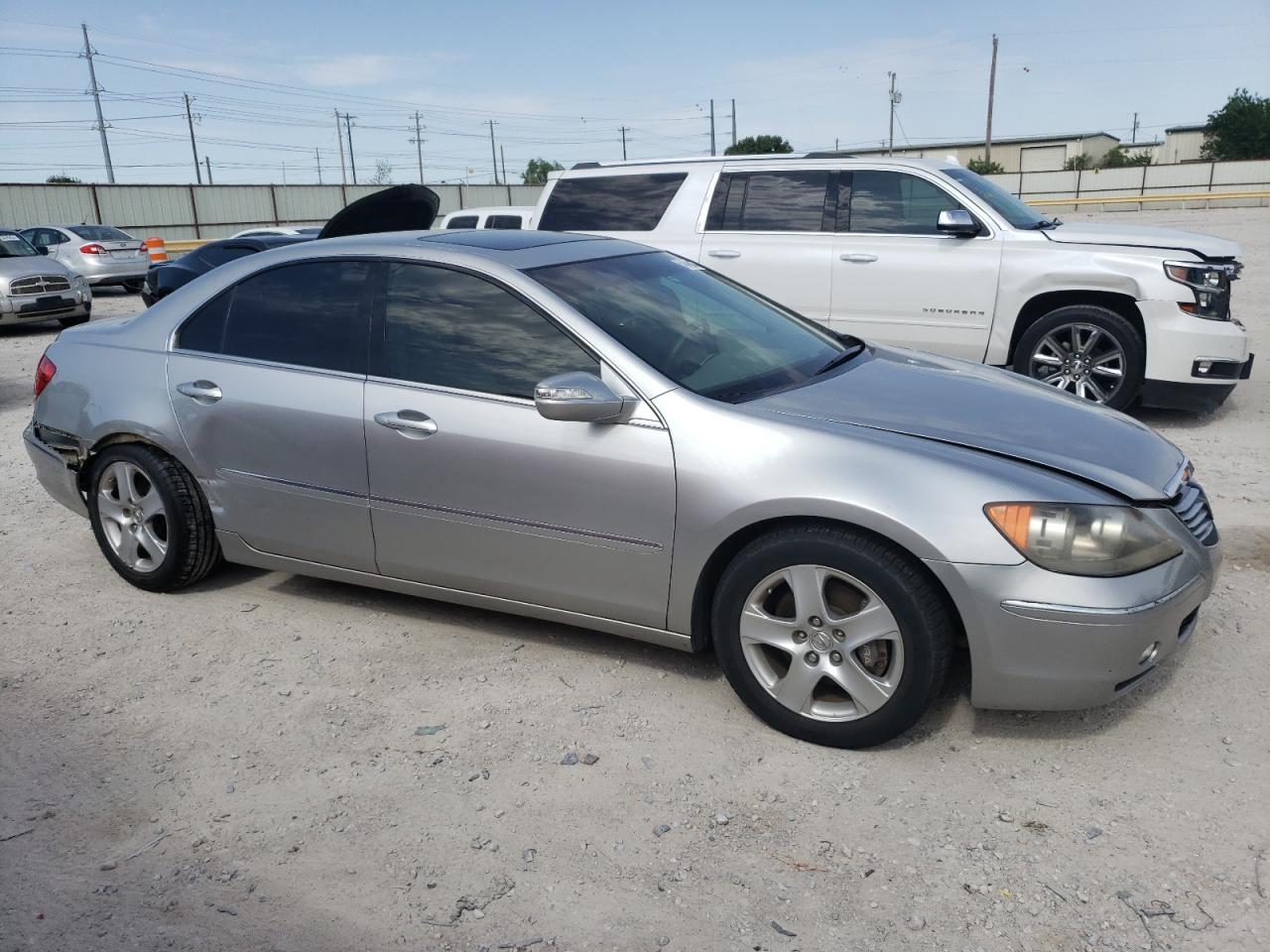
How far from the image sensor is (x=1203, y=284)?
22.4 ft

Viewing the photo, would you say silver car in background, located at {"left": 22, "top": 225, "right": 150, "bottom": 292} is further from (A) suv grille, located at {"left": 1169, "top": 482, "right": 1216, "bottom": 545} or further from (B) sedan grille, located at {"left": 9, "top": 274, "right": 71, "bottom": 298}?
(A) suv grille, located at {"left": 1169, "top": 482, "right": 1216, "bottom": 545}

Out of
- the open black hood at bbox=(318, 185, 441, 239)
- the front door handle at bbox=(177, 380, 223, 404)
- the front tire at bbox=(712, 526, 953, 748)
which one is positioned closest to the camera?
the front tire at bbox=(712, 526, 953, 748)

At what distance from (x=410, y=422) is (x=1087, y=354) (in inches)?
206

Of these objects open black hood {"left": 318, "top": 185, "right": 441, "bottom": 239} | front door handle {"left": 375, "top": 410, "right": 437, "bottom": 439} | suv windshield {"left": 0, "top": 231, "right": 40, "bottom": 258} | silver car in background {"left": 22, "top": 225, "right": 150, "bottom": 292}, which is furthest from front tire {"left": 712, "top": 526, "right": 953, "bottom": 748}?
silver car in background {"left": 22, "top": 225, "right": 150, "bottom": 292}

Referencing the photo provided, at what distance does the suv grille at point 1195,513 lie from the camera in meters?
3.27

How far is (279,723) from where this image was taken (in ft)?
11.9

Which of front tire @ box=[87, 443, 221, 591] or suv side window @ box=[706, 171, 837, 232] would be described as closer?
front tire @ box=[87, 443, 221, 591]

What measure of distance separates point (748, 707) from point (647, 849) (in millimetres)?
738

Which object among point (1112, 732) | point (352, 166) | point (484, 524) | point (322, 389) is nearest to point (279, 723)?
point (484, 524)

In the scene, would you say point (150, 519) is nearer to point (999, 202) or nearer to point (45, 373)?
point (45, 373)

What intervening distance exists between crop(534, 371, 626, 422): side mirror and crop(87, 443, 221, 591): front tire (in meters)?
1.96

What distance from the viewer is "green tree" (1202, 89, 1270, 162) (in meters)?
71.1

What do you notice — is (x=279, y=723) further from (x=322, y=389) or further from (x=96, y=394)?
(x=96, y=394)

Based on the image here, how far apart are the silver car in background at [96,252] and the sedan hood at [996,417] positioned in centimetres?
1966
